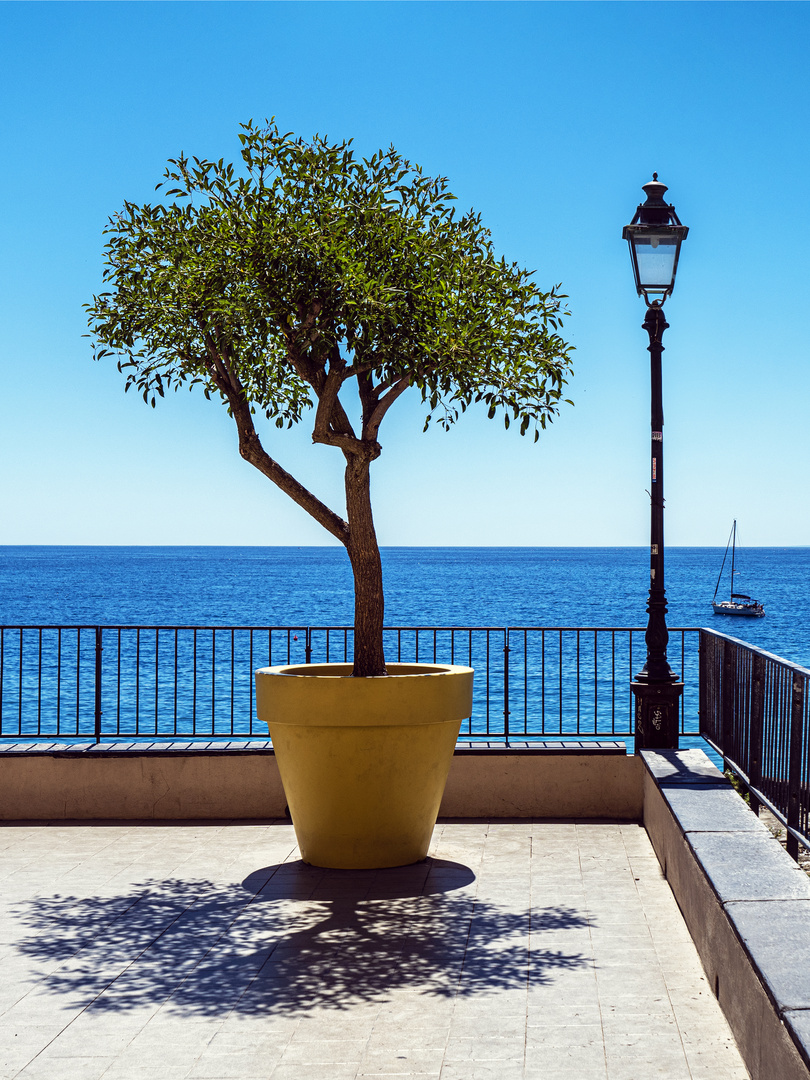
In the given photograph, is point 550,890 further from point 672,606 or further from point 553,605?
point 672,606

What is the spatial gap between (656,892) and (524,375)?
286cm

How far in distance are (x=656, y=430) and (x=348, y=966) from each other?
4223 mm

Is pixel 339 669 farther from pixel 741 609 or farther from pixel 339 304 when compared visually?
pixel 741 609

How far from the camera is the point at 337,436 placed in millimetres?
6133

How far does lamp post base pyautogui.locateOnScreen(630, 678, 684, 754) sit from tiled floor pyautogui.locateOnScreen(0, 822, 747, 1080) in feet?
2.43

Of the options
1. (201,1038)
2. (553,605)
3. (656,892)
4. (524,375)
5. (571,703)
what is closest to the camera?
(201,1038)

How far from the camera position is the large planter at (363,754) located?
18.7 feet

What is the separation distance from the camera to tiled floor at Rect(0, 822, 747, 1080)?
3.52 meters

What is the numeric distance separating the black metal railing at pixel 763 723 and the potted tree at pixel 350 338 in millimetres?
1546

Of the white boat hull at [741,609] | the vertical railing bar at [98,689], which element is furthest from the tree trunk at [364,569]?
the white boat hull at [741,609]

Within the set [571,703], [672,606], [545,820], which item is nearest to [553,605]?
[672,606]

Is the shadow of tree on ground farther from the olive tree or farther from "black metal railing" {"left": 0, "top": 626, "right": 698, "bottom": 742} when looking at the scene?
"black metal railing" {"left": 0, "top": 626, "right": 698, "bottom": 742}

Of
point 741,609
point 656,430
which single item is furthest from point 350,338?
point 741,609

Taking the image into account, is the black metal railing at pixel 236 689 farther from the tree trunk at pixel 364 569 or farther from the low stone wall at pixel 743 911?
the low stone wall at pixel 743 911
